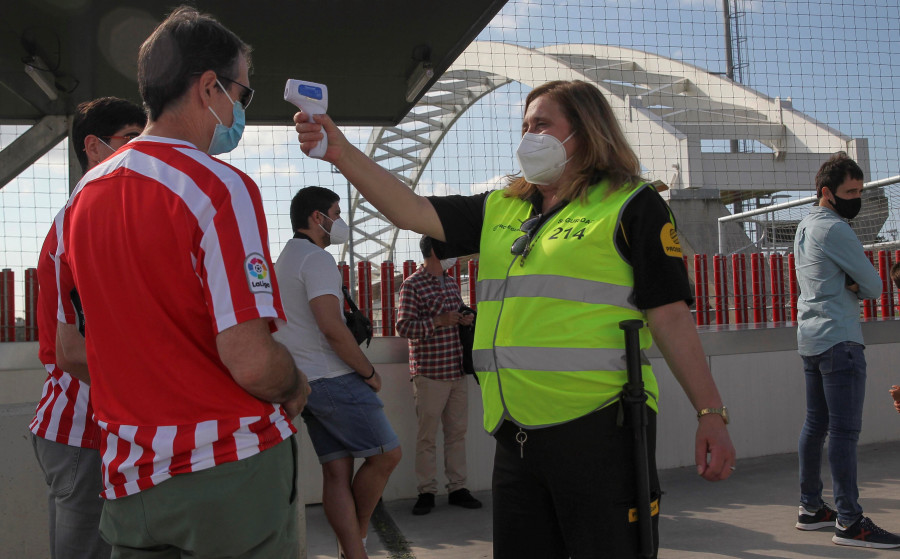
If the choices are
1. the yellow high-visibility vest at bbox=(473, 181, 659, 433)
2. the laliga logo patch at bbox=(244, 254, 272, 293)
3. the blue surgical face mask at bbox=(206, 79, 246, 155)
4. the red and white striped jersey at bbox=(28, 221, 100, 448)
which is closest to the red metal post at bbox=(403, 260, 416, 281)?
the red and white striped jersey at bbox=(28, 221, 100, 448)

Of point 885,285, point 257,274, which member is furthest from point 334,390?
point 885,285

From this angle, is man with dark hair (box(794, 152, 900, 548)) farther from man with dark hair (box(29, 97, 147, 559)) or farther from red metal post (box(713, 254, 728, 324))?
man with dark hair (box(29, 97, 147, 559))

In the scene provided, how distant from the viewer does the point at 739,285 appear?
24.4 feet

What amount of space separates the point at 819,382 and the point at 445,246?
2934mm

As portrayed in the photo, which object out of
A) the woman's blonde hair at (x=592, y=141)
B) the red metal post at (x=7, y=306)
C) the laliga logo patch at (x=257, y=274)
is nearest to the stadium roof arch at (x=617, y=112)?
the woman's blonde hair at (x=592, y=141)

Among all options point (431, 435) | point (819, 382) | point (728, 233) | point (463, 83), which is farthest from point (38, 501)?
point (728, 233)

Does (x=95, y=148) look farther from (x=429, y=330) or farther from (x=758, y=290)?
(x=758, y=290)

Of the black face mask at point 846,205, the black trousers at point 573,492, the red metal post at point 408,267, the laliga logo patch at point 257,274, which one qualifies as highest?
the black face mask at point 846,205

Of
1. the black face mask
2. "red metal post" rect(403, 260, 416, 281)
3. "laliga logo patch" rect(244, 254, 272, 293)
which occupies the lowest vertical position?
"laliga logo patch" rect(244, 254, 272, 293)

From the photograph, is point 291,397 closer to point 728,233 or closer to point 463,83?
point 463,83

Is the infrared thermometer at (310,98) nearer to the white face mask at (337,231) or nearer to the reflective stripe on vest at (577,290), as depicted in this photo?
the reflective stripe on vest at (577,290)

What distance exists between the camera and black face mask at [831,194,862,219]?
4301mm

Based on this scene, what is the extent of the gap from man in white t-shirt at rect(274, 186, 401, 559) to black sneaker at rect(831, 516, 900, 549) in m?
2.46

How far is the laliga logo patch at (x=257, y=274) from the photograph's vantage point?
159cm
